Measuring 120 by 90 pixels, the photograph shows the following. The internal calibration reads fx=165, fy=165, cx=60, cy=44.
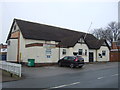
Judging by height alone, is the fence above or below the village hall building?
below

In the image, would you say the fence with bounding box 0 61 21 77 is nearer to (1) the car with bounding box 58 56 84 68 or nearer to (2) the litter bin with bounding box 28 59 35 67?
(2) the litter bin with bounding box 28 59 35 67

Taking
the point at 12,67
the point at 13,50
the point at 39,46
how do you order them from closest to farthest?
the point at 12,67
the point at 39,46
the point at 13,50

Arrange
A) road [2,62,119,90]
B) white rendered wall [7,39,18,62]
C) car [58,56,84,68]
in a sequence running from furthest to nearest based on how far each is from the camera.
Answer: white rendered wall [7,39,18,62], car [58,56,84,68], road [2,62,119,90]

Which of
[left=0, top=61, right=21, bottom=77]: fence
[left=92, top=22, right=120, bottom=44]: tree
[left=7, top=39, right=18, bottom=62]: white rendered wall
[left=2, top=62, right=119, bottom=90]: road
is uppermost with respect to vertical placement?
[left=92, top=22, right=120, bottom=44]: tree

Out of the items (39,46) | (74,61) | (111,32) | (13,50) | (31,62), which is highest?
(111,32)

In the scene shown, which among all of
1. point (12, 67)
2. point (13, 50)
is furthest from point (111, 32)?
point (12, 67)

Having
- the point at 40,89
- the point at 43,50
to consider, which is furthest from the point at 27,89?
the point at 43,50

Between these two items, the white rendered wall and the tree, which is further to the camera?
the tree

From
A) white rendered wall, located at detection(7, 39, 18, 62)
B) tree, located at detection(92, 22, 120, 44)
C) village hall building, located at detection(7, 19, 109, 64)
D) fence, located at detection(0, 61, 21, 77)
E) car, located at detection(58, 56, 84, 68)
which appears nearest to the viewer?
fence, located at detection(0, 61, 21, 77)

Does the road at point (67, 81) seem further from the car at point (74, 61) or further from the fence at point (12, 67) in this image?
the car at point (74, 61)

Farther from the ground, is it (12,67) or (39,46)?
(39,46)

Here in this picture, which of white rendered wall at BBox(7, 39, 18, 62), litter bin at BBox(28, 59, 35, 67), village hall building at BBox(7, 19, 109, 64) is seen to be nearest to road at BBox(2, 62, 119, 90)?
litter bin at BBox(28, 59, 35, 67)

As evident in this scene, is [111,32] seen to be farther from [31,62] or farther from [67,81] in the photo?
[67,81]

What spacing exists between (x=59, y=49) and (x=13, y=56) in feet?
26.0
